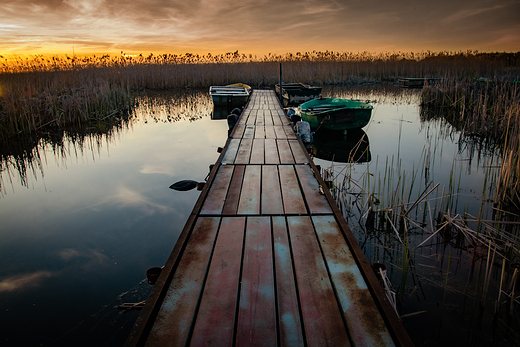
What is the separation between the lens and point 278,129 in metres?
6.13

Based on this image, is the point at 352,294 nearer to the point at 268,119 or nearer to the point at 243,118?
the point at 268,119

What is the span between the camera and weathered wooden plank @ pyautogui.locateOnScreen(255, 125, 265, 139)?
5.50m

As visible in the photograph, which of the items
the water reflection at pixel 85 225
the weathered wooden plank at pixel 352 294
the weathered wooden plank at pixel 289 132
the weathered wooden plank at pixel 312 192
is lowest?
the water reflection at pixel 85 225

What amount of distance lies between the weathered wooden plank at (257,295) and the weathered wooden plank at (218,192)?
0.53m

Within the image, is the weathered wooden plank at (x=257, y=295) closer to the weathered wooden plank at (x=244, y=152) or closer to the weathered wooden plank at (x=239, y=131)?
the weathered wooden plank at (x=244, y=152)

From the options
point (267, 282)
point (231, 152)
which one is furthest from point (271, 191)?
point (231, 152)

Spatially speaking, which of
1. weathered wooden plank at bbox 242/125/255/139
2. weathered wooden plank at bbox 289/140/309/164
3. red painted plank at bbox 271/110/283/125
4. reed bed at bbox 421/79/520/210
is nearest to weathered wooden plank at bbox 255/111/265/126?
red painted plank at bbox 271/110/283/125

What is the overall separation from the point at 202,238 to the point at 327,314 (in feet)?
3.54

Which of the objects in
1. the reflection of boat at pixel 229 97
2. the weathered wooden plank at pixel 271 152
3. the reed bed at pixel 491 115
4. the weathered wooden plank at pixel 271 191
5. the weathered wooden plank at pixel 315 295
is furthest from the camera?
the reflection of boat at pixel 229 97

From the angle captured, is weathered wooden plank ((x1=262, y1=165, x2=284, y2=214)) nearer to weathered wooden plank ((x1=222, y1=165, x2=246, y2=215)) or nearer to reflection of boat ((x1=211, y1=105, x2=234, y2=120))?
weathered wooden plank ((x1=222, y1=165, x2=246, y2=215))

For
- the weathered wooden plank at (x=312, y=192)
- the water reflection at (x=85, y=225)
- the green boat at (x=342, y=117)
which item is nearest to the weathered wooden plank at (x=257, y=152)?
the weathered wooden plank at (x=312, y=192)

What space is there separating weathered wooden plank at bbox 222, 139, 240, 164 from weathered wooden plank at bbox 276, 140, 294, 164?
663 mm

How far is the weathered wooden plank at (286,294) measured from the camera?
1438 millimetres

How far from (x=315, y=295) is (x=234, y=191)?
1618 mm
